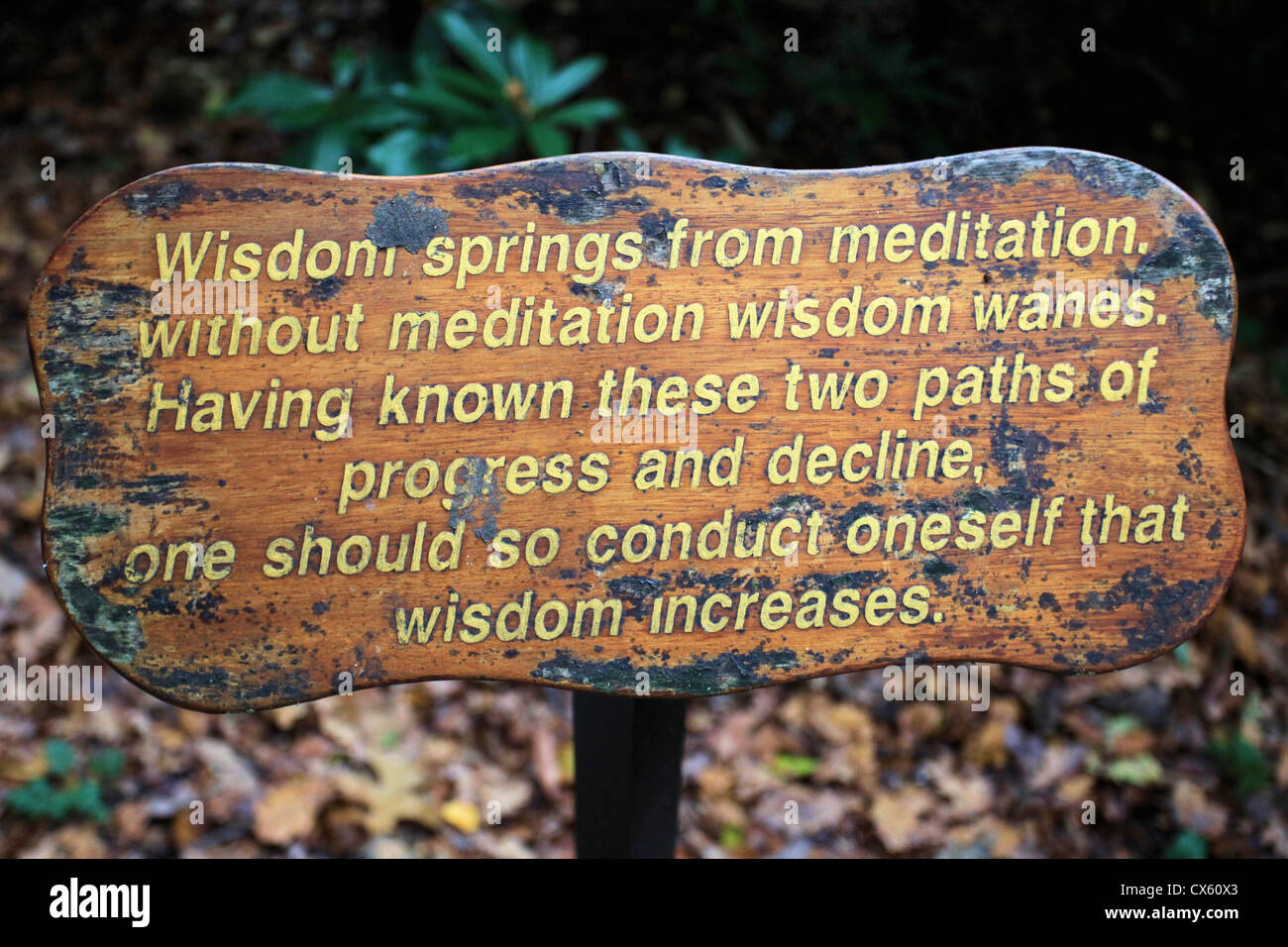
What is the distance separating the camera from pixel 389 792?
195 centimetres

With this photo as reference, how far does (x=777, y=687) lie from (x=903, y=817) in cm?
44

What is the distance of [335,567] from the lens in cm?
102

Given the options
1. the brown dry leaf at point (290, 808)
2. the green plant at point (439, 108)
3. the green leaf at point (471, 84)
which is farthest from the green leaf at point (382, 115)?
the brown dry leaf at point (290, 808)

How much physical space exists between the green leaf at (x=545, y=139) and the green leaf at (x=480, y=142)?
0.14 ft

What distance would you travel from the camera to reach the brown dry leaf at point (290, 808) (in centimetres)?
183

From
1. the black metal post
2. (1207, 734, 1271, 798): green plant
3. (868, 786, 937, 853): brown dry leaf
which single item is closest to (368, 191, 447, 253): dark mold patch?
the black metal post

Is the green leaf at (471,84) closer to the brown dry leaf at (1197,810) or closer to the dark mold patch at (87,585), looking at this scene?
the dark mold patch at (87,585)

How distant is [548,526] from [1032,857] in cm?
153

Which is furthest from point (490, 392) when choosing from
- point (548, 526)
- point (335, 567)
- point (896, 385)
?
point (896, 385)

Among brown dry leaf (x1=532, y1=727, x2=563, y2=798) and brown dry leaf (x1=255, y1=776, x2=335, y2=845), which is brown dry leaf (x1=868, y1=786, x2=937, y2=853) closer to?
brown dry leaf (x1=532, y1=727, x2=563, y2=798)

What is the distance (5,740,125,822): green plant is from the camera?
1779mm

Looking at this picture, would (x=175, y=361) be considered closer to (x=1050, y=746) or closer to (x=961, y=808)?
(x=961, y=808)

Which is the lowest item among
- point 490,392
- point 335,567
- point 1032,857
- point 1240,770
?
point 1032,857

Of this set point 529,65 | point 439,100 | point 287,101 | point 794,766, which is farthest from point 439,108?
point 794,766
